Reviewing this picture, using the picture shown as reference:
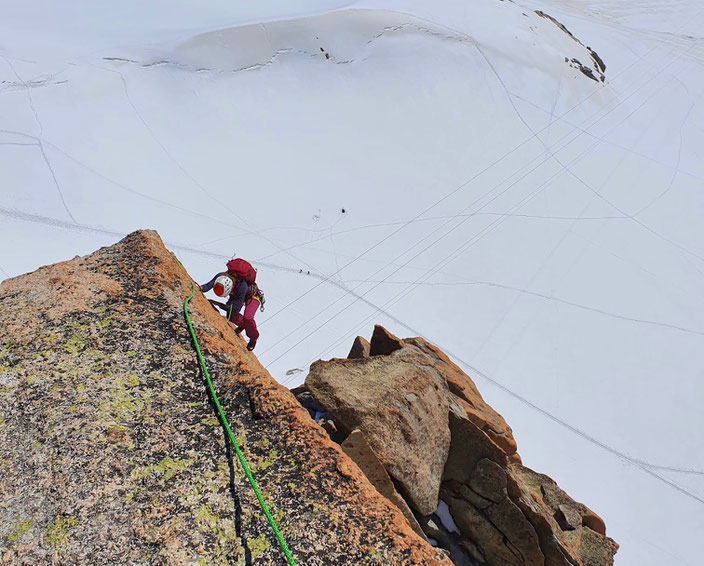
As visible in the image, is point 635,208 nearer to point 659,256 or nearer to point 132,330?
point 659,256

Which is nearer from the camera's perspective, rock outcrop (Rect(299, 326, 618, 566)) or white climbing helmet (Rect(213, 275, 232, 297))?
rock outcrop (Rect(299, 326, 618, 566))

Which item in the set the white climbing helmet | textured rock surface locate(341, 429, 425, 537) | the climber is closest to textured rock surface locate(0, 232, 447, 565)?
textured rock surface locate(341, 429, 425, 537)

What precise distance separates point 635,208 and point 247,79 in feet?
40.7

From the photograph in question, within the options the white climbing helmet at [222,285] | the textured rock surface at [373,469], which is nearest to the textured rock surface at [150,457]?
the textured rock surface at [373,469]

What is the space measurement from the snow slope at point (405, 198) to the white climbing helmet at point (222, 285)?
4.28 meters

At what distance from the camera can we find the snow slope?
36.7 ft

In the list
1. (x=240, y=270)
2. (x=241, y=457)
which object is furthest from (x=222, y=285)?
(x=241, y=457)

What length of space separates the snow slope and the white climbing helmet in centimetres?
428

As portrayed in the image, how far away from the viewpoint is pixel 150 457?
3.27 meters

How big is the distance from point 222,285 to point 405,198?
9.43m

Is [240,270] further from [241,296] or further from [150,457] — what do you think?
[150,457]

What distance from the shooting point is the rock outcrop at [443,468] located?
17.8 feet

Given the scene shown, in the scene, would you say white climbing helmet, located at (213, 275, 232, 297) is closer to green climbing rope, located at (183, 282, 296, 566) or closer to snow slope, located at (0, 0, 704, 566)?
green climbing rope, located at (183, 282, 296, 566)

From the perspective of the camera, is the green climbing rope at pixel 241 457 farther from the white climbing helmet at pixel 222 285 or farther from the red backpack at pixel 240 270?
the red backpack at pixel 240 270
